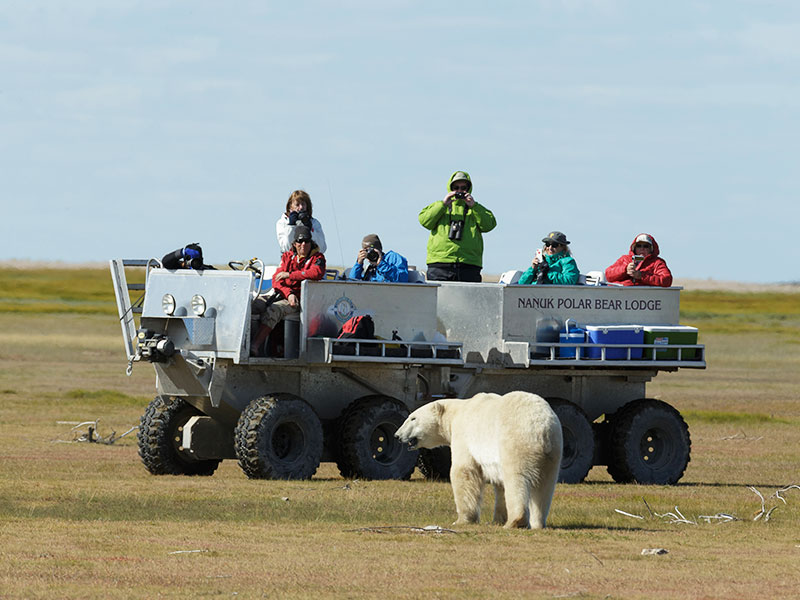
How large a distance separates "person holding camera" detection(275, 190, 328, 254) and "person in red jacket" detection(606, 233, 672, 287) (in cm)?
426

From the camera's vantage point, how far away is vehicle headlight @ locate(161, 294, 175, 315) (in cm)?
1917

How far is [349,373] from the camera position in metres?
Answer: 19.6

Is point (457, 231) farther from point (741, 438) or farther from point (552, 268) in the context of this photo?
point (741, 438)

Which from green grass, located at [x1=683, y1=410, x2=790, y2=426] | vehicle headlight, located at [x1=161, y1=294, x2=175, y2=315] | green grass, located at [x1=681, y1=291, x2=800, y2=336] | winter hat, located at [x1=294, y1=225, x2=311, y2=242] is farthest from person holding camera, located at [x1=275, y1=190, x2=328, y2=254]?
green grass, located at [x1=681, y1=291, x2=800, y2=336]

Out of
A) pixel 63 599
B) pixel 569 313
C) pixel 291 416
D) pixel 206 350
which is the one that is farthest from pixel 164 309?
pixel 63 599

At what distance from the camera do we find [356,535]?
1386cm

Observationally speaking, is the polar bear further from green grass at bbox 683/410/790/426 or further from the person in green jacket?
green grass at bbox 683/410/790/426

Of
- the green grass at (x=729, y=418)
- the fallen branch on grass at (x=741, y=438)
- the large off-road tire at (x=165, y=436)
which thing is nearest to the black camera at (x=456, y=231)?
the large off-road tire at (x=165, y=436)

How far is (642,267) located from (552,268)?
1.38 m

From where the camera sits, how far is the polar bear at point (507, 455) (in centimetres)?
1389

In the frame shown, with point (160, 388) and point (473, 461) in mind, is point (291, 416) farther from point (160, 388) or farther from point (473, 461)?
point (473, 461)

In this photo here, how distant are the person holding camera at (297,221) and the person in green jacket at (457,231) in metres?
1.61

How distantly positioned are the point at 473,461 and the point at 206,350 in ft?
17.0

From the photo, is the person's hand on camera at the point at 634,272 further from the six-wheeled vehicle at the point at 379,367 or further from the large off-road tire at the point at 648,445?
the large off-road tire at the point at 648,445
